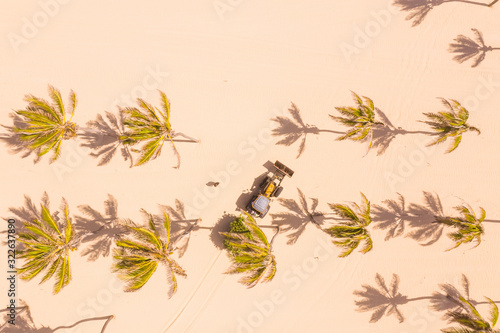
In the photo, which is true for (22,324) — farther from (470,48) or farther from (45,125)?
(470,48)

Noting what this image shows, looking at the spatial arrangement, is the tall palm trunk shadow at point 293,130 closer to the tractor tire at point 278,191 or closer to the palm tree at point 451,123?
the tractor tire at point 278,191

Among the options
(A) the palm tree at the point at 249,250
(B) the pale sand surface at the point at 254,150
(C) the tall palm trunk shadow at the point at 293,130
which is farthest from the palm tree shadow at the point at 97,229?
(C) the tall palm trunk shadow at the point at 293,130

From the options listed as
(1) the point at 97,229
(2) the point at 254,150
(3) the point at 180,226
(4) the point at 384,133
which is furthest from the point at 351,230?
(1) the point at 97,229

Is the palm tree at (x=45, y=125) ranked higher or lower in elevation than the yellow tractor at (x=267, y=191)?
lower

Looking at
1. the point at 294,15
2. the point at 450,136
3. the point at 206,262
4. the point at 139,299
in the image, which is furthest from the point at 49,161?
the point at 450,136

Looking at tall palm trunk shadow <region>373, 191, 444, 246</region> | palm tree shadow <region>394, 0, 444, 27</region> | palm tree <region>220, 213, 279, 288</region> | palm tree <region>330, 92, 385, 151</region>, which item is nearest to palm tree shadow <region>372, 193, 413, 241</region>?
tall palm trunk shadow <region>373, 191, 444, 246</region>

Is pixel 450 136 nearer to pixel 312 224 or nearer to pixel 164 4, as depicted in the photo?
pixel 312 224

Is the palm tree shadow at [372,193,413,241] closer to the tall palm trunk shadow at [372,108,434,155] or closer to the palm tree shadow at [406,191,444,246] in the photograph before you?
the palm tree shadow at [406,191,444,246]
